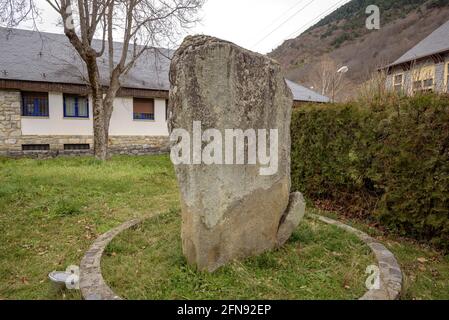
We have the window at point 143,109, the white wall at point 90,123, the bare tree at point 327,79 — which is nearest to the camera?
the white wall at point 90,123

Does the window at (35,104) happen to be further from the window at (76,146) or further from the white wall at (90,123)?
the window at (76,146)

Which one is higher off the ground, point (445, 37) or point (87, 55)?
point (445, 37)

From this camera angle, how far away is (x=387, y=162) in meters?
4.97

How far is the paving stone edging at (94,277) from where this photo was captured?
2.80 m

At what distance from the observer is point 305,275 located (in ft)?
10.6

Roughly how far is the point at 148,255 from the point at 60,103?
13297 mm

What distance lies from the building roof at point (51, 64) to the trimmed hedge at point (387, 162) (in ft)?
27.1

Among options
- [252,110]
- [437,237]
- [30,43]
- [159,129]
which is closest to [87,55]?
[159,129]

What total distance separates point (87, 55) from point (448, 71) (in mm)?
19972

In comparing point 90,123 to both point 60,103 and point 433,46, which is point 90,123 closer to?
point 60,103

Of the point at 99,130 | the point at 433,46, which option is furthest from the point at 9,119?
the point at 433,46

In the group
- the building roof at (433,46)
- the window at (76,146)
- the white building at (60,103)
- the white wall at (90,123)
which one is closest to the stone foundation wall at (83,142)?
the white building at (60,103)
